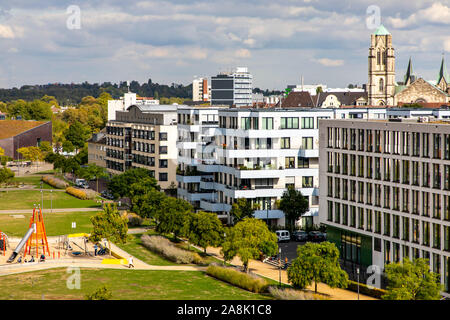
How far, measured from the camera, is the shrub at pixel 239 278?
6100cm

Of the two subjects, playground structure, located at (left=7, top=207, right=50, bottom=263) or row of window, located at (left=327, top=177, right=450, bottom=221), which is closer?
row of window, located at (left=327, top=177, right=450, bottom=221)

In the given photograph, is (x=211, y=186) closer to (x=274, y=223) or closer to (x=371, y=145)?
(x=274, y=223)

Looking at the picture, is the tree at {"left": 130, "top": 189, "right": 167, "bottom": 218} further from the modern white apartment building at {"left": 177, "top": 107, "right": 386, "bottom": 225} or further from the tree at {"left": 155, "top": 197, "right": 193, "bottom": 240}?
the modern white apartment building at {"left": 177, "top": 107, "right": 386, "bottom": 225}

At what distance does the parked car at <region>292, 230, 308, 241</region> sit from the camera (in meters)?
84.4

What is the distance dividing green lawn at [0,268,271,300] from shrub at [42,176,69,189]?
74180mm

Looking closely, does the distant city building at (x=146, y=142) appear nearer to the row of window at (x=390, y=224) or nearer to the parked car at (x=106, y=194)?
the parked car at (x=106, y=194)

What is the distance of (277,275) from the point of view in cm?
6694

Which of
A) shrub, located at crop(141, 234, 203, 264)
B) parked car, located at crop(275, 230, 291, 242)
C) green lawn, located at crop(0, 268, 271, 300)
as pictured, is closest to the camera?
green lawn, located at crop(0, 268, 271, 300)

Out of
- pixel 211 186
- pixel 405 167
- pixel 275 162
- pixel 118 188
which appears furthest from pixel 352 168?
pixel 118 188

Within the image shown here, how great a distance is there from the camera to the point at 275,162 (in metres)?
91.8

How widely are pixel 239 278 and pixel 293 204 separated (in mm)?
26075

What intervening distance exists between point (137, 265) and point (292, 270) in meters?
19.5

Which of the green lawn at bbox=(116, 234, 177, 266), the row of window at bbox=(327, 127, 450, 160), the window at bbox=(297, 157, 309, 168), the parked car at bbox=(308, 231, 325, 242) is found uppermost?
the row of window at bbox=(327, 127, 450, 160)

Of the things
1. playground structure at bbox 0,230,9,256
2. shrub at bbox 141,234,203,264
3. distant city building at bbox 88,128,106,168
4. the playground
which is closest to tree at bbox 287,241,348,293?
shrub at bbox 141,234,203,264
